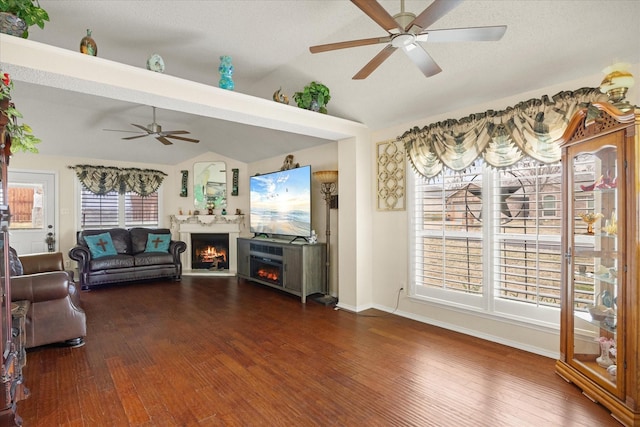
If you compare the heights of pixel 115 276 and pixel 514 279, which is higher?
pixel 514 279

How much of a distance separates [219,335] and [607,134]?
375 centimetres

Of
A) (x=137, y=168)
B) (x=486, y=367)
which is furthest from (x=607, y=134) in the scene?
(x=137, y=168)

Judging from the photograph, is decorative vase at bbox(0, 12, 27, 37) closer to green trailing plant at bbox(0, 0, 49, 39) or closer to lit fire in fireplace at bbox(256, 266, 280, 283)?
green trailing plant at bbox(0, 0, 49, 39)

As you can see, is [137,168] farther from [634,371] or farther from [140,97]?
[634,371]

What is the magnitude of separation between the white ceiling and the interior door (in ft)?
5.92

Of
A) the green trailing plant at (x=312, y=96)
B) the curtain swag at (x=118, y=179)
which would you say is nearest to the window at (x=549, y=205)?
the green trailing plant at (x=312, y=96)

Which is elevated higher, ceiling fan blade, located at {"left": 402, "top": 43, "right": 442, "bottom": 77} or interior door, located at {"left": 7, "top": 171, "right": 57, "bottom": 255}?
ceiling fan blade, located at {"left": 402, "top": 43, "right": 442, "bottom": 77}

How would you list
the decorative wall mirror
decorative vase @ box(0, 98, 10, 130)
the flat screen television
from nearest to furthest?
decorative vase @ box(0, 98, 10, 130)
the flat screen television
the decorative wall mirror

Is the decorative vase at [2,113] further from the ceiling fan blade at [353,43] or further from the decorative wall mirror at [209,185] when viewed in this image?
the decorative wall mirror at [209,185]

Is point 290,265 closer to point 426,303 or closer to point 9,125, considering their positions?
point 426,303

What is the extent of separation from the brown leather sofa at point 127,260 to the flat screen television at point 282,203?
5.68 feet

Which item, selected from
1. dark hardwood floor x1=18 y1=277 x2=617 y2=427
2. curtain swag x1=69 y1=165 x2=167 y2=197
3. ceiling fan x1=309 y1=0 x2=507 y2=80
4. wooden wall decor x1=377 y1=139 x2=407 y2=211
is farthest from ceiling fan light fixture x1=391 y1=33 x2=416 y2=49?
curtain swag x1=69 y1=165 x2=167 y2=197

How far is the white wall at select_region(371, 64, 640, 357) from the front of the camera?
2.87 metres

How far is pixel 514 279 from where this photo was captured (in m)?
3.11
